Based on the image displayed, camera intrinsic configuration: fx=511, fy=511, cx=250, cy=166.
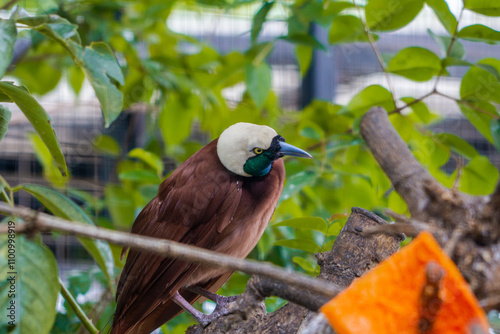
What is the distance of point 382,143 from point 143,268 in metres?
0.32

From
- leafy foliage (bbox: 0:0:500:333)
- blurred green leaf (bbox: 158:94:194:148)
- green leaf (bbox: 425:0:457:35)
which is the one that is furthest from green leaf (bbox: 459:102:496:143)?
blurred green leaf (bbox: 158:94:194:148)

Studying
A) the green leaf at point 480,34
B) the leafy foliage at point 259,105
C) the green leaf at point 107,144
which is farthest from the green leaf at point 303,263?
the green leaf at point 107,144

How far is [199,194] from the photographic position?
62 centimetres

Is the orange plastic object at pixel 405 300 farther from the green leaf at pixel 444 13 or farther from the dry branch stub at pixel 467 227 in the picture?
the green leaf at pixel 444 13

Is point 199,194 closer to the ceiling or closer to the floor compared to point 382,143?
closer to the floor

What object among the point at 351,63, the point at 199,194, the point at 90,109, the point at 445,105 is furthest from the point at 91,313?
the point at 445,105

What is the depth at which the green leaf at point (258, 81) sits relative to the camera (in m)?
0.87

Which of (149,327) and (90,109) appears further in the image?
(90,109)

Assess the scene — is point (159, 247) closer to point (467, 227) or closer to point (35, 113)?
point (467, 227)

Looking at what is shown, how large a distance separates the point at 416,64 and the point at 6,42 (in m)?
0.53

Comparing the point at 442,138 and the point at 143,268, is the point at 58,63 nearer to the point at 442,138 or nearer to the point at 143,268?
the point at 143,268

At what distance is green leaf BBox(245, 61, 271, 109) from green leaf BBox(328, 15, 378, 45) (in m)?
0.14

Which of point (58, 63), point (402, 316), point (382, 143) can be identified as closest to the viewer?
point (402, 316)

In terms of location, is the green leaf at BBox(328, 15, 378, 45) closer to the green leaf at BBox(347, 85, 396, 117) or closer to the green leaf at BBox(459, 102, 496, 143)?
the green leaf at BBox(347, 85, 396, 117)
